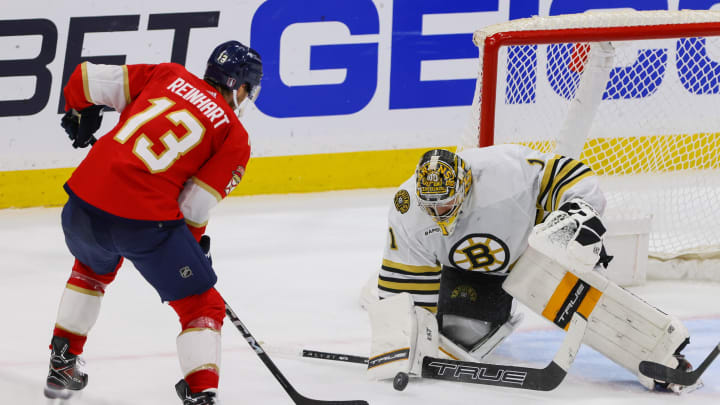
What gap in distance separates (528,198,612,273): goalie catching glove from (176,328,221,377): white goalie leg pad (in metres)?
0.86

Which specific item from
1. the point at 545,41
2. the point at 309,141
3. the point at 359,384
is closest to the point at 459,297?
the point at 359,384

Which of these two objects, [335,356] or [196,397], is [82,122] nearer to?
[196,397]

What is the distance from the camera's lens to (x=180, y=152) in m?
2.44

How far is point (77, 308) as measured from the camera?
264cm

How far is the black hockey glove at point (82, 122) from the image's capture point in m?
2.71

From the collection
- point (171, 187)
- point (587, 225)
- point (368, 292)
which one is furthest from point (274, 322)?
point (587, 225)

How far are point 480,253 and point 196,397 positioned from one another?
96 centimetres

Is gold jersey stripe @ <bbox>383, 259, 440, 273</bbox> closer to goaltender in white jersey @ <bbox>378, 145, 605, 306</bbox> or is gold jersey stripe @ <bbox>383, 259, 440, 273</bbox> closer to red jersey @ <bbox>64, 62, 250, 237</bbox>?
goaltender in white jersey @ <bbox>378, 145, 605, 306</bbox>

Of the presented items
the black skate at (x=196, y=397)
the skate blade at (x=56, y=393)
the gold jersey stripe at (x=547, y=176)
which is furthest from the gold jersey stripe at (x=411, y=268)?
the skate blade at (x=56, y=393)

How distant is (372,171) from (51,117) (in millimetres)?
1650

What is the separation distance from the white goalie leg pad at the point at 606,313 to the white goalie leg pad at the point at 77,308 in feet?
3.93

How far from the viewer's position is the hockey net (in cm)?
337

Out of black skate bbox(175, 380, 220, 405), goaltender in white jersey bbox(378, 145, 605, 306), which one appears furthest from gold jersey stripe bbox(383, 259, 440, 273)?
black skate bbox(175, 380, 220, 405)

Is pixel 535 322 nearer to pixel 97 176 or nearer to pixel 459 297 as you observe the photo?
Answer: pixel 459 297
